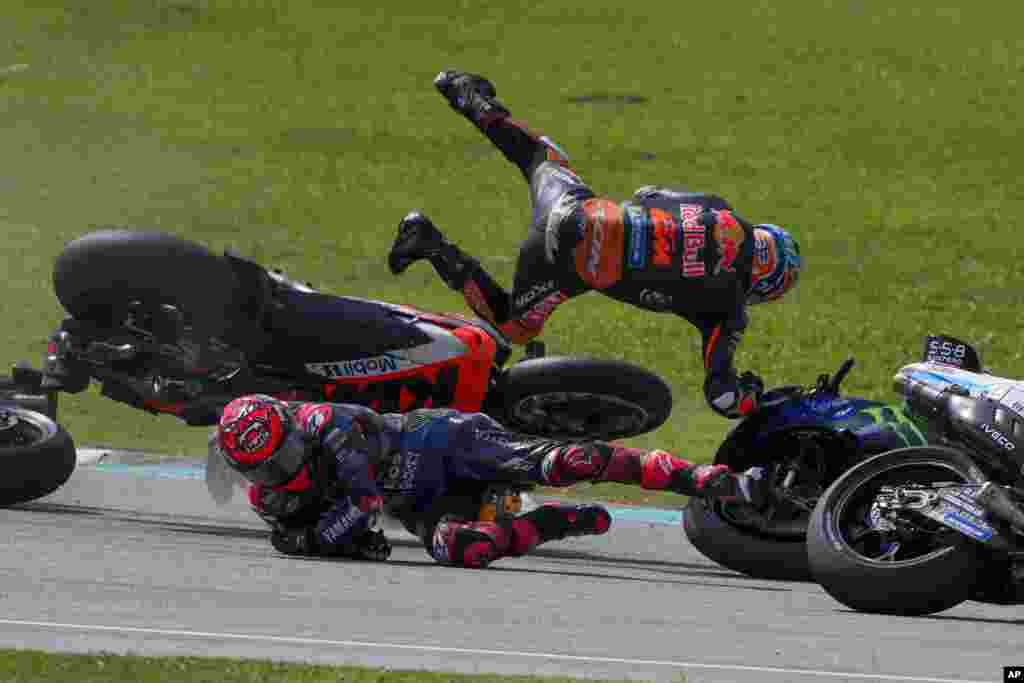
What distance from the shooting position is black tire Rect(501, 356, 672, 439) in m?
9.34

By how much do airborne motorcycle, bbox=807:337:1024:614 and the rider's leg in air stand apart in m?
2.48

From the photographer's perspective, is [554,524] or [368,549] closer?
[368,549]

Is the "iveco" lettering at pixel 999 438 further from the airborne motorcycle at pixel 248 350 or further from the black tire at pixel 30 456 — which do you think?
the black tire at pixel 30 456

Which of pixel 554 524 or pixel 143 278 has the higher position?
pixel 143 278

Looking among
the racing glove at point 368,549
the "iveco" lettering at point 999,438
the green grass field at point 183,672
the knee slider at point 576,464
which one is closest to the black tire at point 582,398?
the knee slider at point 576,464

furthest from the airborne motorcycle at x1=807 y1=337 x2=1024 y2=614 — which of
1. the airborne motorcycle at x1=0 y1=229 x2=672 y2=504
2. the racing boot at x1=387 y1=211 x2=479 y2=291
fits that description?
the racing boot at x1=387 y1=211 x2=479 y2=291

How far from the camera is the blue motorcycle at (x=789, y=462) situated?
8.94m

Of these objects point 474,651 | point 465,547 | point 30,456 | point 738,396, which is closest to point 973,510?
point 474,651

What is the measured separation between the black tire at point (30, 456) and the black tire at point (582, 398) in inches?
78.0

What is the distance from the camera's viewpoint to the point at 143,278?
952 cm

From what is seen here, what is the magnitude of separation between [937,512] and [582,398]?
232cm

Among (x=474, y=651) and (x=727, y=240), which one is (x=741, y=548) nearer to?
(x=727, y=240)

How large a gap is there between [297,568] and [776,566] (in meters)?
1.98

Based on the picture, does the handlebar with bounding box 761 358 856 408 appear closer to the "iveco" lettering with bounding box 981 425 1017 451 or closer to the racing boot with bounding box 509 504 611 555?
the racing boot with bounding box 509 504 611 555
